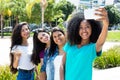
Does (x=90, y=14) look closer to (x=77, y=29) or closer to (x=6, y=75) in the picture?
(x=77, y=29)

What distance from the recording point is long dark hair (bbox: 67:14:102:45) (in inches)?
129

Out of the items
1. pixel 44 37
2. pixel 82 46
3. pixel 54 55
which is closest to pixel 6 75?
pixel 44 37

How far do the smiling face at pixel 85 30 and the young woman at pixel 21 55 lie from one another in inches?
48.4

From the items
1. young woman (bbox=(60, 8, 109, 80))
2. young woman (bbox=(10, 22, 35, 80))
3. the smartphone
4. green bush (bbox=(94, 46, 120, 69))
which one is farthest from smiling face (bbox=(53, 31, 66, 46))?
green bush (bbox=(94, 46, 120, 69))

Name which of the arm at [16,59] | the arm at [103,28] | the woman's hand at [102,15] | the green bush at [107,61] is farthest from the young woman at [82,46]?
the green bush at [107,61]

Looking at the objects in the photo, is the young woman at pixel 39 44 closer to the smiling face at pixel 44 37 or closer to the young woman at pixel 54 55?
the smiling face at pixel 44 37

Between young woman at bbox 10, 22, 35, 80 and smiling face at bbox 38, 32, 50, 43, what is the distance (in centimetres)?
23

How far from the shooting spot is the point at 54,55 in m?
3.79

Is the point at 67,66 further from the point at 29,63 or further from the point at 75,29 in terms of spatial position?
the point at 29,63

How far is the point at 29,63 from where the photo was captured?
4340 mm

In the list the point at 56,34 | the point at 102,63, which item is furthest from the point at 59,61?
the point at 102,63

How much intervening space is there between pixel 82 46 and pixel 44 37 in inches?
40.0

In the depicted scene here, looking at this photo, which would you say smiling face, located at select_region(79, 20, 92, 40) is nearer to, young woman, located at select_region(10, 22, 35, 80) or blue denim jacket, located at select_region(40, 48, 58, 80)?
blue denim jacket, located at select_region(40, 48, 58, 80)

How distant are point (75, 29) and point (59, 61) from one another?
55 centimetres
